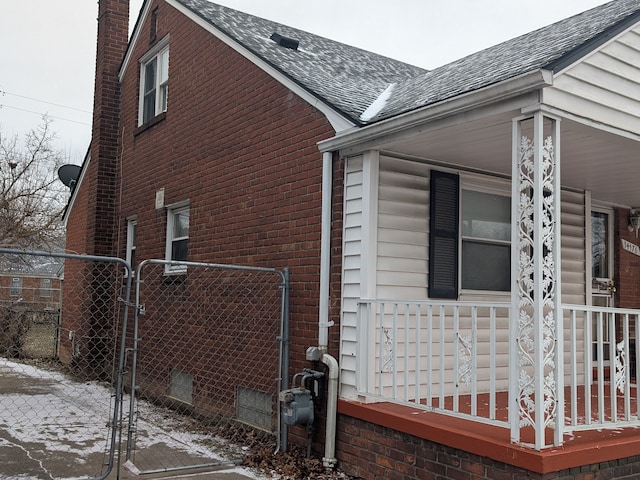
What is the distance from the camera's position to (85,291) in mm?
11086

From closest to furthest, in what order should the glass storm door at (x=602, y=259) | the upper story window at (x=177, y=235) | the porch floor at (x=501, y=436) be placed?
the porch floor at (x=501, y=436) < the glass storm door at (x=602, y=259) < the upper story window at (x=177, y=235)

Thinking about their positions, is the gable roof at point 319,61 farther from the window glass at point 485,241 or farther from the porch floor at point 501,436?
the porch floor at point 501,436

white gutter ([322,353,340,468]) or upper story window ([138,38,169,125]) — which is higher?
upper story window ([138,38,169,125])

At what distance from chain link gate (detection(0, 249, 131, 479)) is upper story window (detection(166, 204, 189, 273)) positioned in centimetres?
91

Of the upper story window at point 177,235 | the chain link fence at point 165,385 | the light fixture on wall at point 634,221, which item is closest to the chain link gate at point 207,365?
the chain link fence at point 165,385

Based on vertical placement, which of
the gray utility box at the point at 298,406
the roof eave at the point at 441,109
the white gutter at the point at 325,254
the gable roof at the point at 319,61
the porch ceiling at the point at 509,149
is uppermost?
the gable roof at the point at 319,61

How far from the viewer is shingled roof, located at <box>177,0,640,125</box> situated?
4609 millimetres

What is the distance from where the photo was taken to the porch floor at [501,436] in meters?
4.04

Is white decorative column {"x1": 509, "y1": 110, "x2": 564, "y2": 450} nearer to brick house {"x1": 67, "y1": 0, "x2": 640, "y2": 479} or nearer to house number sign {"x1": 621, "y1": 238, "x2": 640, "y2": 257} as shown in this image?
brick house {"x1": 67, "y1": 0, "x2": 640, "y2": 479}

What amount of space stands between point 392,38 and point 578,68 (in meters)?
48.2

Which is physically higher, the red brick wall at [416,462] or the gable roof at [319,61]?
the gable roof at [319,61]

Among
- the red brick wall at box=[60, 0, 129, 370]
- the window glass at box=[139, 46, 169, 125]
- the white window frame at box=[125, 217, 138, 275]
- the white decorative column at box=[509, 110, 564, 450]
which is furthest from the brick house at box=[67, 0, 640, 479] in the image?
the red brick wall at box=[60, 0, 129, 370]

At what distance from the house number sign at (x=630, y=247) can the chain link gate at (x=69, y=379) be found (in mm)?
6427

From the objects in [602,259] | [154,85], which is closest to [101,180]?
[154,85]
